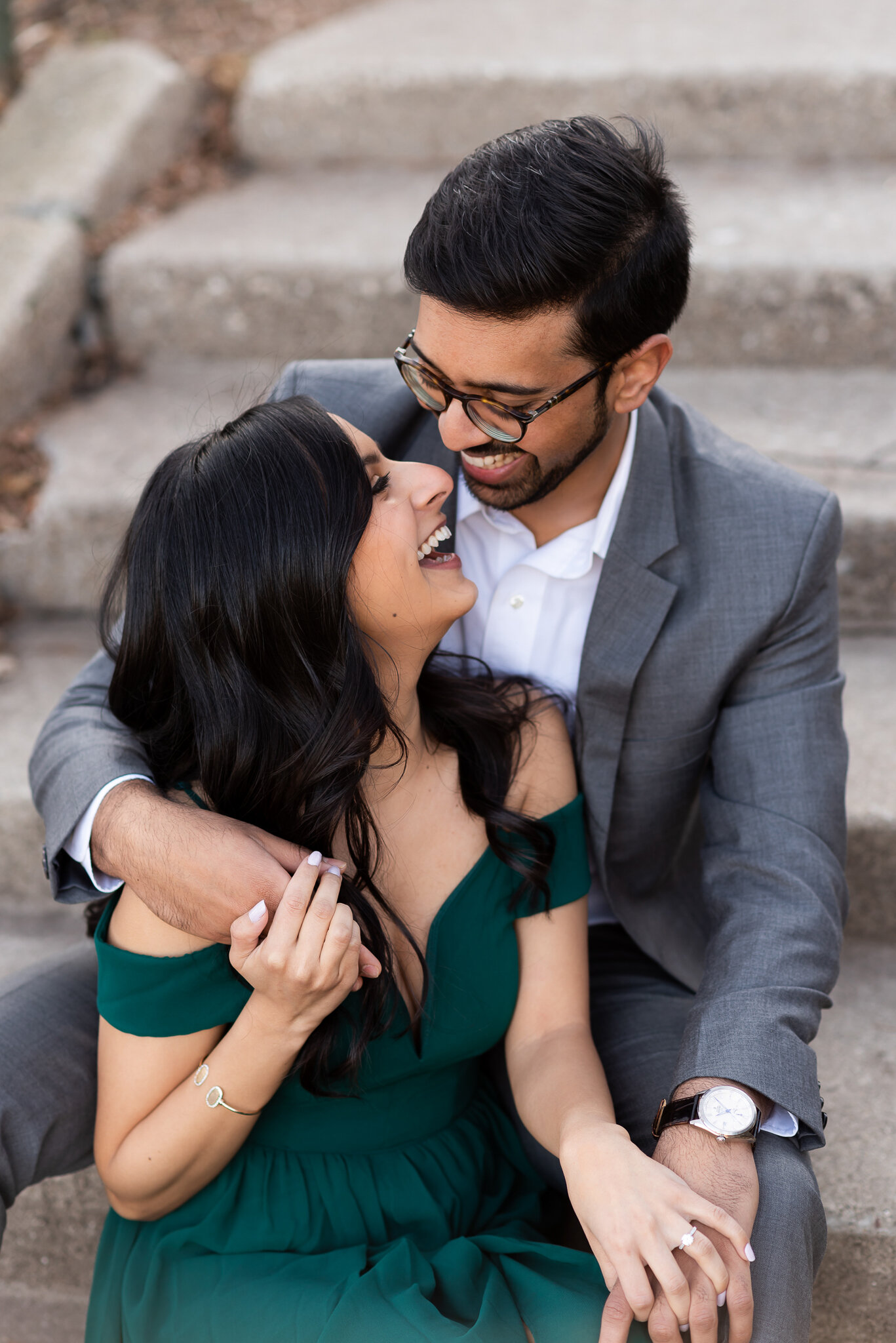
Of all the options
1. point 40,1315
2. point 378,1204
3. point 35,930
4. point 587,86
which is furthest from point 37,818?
point 587,86

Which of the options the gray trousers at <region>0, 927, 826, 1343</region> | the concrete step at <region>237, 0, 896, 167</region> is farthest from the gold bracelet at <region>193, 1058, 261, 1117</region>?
the concrete step at <region>237, 0, 896, 167</region>

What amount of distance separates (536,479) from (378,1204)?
1.20 meters

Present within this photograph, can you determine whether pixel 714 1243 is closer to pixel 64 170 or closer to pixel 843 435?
pixel 843 435

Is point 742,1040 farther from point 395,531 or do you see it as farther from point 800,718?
point 395,531

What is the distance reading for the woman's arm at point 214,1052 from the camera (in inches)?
60.9

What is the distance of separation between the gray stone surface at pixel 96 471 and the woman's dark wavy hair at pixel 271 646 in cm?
121

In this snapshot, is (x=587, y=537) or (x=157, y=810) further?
(x=587, y=537)

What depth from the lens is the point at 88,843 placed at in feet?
6.01

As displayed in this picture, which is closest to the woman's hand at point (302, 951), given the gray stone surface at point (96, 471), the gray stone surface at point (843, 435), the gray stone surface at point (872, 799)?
the gray stone surface at point (872, 799)

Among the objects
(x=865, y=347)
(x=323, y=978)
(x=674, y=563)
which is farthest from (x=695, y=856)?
(x=865, y=347)

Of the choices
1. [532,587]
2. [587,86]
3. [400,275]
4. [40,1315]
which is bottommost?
[40,1315]

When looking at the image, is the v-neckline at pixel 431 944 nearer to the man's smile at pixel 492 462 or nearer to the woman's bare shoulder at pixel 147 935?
the woman's bare shoulder at pixel 147 935

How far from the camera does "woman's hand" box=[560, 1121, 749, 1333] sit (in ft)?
4.72

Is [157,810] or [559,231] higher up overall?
[559,231]
